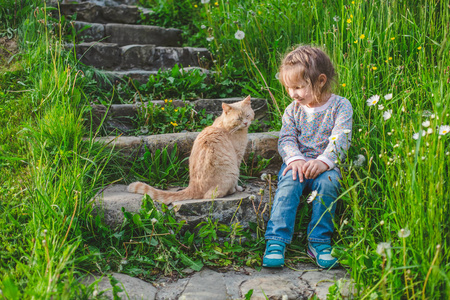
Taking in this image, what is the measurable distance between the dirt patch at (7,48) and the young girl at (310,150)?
3048mm

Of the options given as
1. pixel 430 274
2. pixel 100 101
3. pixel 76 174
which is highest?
pixel 100 101

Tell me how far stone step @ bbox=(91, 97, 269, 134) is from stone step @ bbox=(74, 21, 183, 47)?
1850mm

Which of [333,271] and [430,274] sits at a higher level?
[430,274]

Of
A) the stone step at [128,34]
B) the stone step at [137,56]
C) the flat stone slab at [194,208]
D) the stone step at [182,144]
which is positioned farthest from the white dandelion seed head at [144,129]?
the stone step at [128,34]

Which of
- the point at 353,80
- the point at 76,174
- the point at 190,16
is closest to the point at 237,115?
the point at 353,80

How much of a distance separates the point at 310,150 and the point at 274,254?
0.90 m

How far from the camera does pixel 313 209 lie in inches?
99.0

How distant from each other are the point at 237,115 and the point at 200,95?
1.40 m

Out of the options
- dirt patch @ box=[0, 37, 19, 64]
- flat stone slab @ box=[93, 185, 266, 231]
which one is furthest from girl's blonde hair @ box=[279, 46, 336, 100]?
dirt patch @ box=[0, 37, 19, 64]

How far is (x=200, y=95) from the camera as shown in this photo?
437 centimetres

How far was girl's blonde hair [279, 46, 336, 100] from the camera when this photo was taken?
8.88 feet

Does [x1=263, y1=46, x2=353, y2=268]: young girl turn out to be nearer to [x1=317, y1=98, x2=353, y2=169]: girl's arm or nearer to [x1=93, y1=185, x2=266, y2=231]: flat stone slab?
[x1=317, y1=98, x2=353, y2=169]: girl's arm

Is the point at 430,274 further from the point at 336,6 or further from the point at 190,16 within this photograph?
the point at 190,16

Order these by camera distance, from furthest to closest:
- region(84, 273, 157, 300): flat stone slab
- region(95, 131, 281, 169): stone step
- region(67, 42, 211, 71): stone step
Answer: region(67, 42, 211, 71): stone step → region(95, 131, 281, 169): stone step → region(84, 273, 157, 300): flat stone slab
